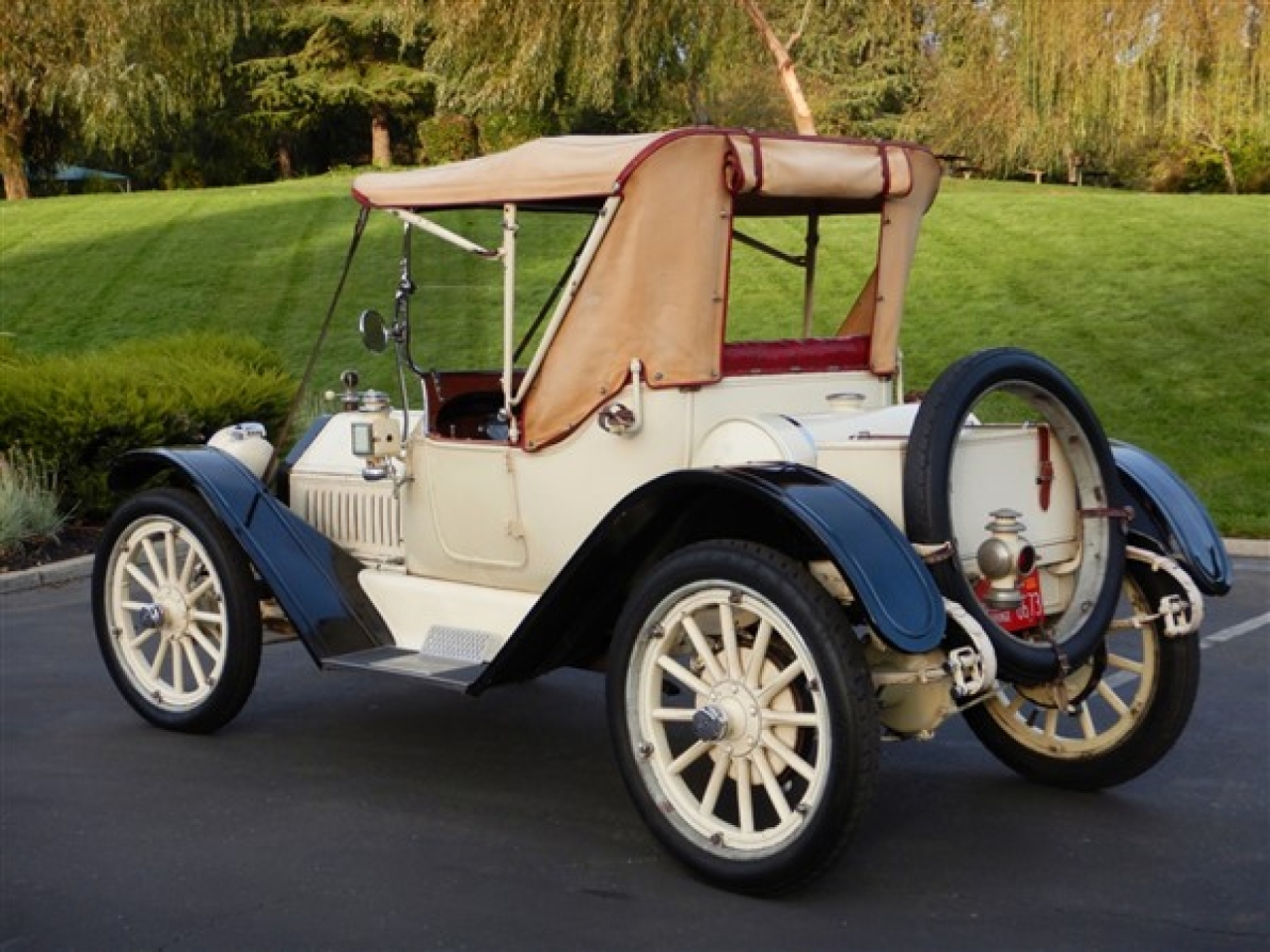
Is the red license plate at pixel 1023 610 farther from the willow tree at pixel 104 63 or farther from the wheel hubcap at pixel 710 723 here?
the willow tree at pixel 104 63

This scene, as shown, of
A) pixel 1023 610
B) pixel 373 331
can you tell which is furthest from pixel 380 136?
pixel 1023 610

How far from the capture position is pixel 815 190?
221 inches

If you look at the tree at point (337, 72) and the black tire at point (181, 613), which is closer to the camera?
the black tire at point (181, 613)

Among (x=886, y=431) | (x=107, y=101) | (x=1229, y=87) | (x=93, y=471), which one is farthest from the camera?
(x=107, y=101)

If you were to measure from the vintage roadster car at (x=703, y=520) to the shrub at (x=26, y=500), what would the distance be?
3.77m

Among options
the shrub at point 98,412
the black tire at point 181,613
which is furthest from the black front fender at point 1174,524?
the shrub at point 98,412

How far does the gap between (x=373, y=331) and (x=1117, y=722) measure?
2.84 metres

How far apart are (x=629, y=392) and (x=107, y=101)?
103 feet

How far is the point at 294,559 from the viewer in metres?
6.32

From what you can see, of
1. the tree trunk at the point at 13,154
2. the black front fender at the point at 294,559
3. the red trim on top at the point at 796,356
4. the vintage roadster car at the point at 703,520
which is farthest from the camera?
the tree trunk at the point at 13,154

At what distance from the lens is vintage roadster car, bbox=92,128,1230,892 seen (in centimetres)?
475

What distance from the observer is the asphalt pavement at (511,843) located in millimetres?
4539

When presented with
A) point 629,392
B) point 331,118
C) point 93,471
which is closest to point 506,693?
point 629,392

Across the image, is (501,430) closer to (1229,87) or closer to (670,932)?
(670,932)
